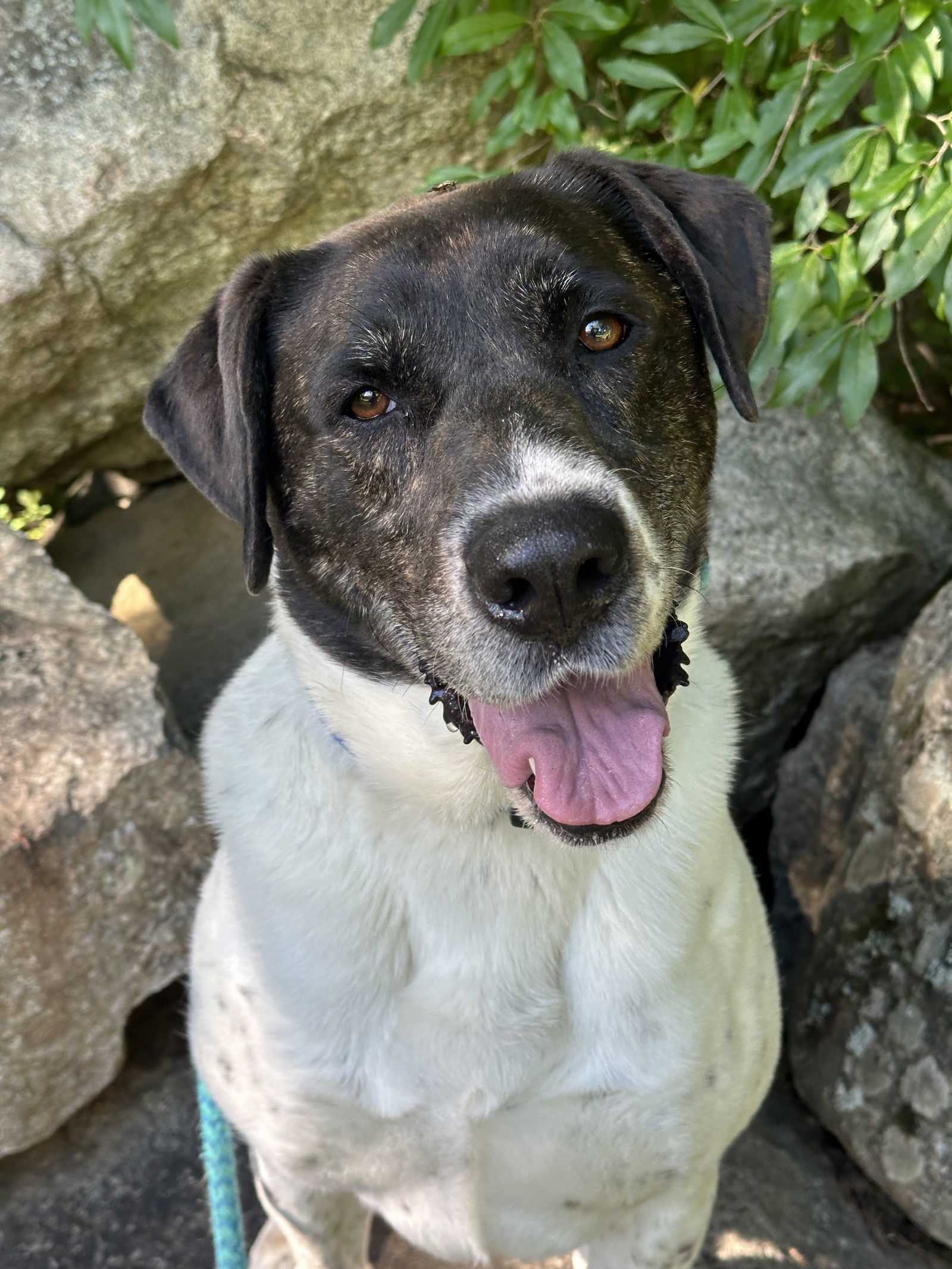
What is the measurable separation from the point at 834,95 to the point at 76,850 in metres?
2.46

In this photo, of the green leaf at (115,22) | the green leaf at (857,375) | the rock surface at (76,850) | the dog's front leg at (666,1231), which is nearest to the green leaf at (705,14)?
the green leaf at (857,375)

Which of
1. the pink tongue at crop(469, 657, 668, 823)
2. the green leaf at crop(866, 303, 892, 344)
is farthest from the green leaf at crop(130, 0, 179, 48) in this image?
the green leaf at crop(866, 303, 892, 344)

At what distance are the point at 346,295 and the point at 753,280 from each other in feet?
2.27

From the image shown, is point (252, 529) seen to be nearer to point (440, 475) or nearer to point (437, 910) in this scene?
point (440, 475)

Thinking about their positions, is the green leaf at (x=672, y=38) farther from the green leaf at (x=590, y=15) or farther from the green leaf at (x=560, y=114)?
the green leaf at (x=560, y=114)

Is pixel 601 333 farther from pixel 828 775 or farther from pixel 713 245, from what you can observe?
pixel 828 775

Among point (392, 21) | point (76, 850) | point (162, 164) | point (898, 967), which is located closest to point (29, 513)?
point (162, 164)

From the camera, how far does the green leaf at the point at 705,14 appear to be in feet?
8.50

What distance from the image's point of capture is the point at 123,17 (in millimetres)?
2121

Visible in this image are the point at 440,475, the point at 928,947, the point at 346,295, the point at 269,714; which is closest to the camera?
the point at 440,475

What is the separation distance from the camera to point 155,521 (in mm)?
4215

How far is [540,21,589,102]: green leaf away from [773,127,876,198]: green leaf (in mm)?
533

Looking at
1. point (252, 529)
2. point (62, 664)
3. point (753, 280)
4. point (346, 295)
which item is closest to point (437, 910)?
point (252, 529)

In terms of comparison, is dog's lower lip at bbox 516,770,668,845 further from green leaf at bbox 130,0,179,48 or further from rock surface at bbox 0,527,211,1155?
green leaf at bbox 130,0,179,48
